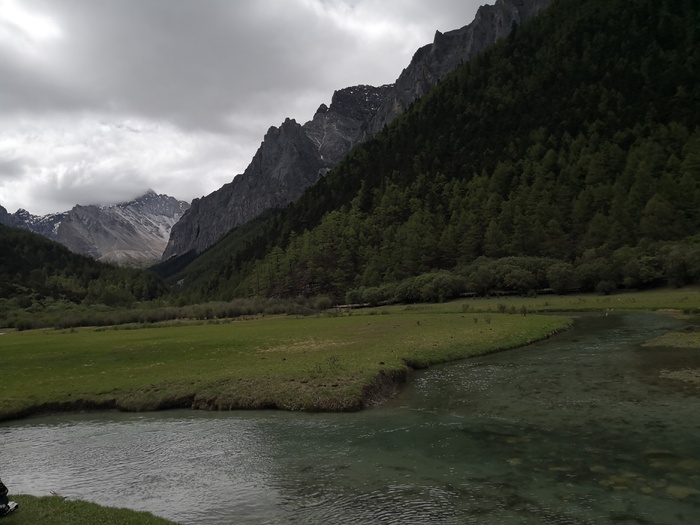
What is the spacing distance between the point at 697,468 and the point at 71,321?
551 ft

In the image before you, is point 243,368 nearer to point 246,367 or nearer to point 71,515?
point 246,367

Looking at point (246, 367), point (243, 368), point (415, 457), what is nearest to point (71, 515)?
point (415, 457)

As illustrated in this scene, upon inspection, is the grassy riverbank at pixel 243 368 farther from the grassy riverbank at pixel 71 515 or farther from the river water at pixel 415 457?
the grassy riverbank at pixel 71 515

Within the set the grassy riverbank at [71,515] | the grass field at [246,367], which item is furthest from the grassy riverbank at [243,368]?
the grassy riverbank at [71,515]

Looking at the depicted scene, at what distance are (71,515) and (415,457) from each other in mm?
13875

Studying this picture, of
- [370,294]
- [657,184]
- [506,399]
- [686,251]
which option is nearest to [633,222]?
[657,184]

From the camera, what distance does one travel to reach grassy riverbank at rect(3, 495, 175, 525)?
607 inches

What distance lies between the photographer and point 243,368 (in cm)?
4456

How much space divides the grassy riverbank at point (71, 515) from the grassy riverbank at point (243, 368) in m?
16.9

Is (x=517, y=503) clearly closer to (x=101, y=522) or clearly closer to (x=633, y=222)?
(x=101, y=522)

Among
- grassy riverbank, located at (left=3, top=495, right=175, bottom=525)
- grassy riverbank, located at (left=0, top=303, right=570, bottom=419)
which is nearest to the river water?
grassy riverbank, located at (left=3, top=495, right=175, bottom=525)

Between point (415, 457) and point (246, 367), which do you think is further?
point (246, 367)

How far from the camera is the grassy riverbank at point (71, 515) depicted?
607 inches

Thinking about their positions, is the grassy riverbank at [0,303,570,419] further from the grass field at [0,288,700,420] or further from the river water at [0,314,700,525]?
the river water at [0,314,700,525]
